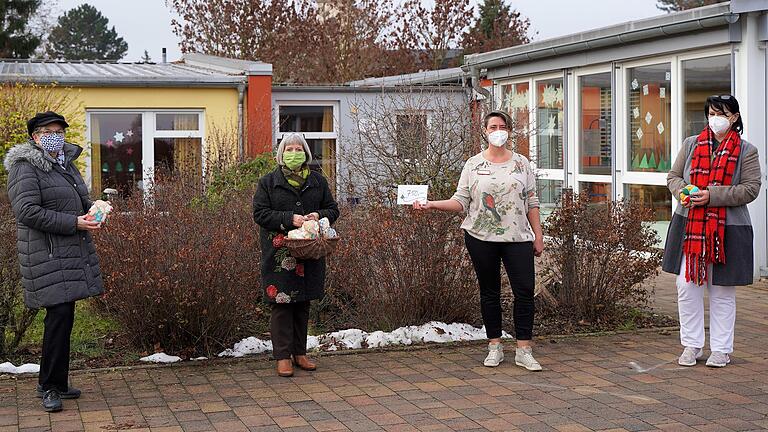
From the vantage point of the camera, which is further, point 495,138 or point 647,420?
point 495,138

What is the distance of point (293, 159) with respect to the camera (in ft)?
23.7

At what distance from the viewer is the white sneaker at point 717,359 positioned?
7.47 metres

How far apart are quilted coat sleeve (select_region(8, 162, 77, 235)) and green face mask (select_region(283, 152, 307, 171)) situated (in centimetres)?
156

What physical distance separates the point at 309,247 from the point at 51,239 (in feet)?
5.58

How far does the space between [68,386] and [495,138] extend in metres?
3.40

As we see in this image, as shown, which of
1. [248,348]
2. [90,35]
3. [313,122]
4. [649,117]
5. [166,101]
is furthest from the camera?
[90,35]

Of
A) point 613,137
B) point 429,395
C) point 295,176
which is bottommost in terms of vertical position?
point 429,395

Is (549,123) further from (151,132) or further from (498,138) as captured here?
(498,138)

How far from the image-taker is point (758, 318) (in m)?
9.45

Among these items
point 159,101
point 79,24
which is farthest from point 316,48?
point 79,24

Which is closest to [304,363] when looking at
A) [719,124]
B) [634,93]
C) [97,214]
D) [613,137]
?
[97,214]

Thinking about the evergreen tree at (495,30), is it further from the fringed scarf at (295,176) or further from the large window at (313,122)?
the fringed scarf at (295,176)

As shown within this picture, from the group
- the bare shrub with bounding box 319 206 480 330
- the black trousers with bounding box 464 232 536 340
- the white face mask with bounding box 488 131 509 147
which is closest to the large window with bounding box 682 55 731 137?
the bare shrub with bounding box 319 206 480 330

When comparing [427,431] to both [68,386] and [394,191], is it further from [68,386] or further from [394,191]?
[394,191]
